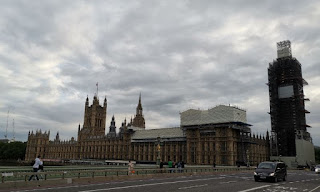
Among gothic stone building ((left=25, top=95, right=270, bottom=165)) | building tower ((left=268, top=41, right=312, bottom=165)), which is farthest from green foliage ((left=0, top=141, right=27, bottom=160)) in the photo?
building tower ((left=268, top=41, right=312, bottom=165))

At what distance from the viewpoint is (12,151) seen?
165 meters

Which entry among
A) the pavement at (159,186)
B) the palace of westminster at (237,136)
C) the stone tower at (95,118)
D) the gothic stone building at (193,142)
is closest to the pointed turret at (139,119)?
the stone tower at (95,118)

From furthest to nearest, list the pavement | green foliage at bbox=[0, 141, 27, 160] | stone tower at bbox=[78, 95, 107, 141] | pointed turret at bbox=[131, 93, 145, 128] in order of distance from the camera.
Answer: pointed turret at bbox=[131, 93, 145, 128]
stone tower at bbox=[78, 95, 107, 141]
green foliage at bbox=[0, 141, 27, 160]
the pavement

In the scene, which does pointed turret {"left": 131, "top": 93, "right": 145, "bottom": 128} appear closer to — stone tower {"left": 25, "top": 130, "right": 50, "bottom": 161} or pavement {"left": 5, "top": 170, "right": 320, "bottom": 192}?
stone tower {"left": 25, "top": 130, "right": 50, "bottom": 161}

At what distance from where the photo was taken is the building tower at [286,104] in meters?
101

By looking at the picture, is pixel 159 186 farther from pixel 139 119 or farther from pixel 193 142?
pixel 139 119

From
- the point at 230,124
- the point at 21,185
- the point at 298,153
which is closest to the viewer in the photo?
the point at 21,185

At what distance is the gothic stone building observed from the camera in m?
89.7

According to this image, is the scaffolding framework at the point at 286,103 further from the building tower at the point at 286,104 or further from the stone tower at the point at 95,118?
the stone tower at the point at 95,118

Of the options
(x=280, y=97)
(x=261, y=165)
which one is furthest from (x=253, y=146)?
(x=261, y=165)

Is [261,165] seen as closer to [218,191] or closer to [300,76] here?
[218,191]

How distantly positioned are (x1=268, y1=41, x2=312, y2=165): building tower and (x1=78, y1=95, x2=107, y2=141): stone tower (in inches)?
4110

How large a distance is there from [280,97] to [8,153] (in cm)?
15142

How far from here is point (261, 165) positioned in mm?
25797
